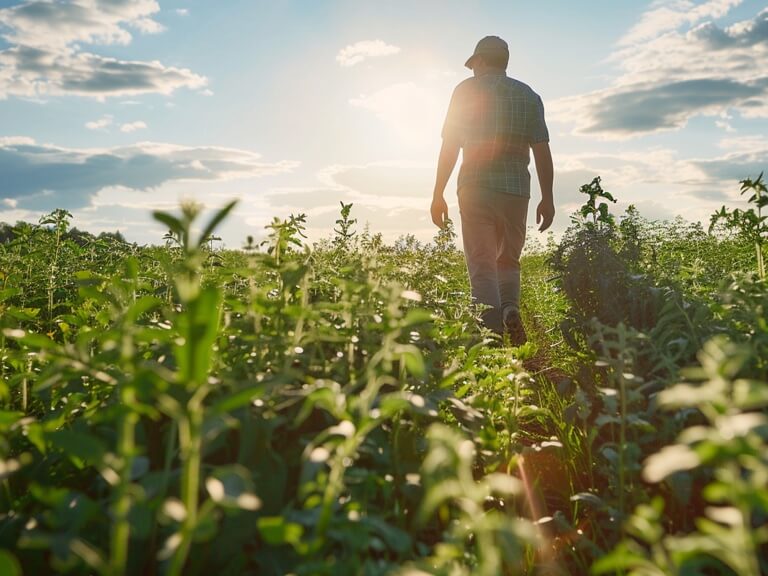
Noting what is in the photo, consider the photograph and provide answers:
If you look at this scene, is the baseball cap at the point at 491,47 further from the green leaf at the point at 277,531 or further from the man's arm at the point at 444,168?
the green leaf at the point at 277,531

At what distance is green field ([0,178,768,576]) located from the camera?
0.91m

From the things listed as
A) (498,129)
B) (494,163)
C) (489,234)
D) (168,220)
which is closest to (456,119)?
(498,129)

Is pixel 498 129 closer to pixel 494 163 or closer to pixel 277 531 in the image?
pixel 494 163

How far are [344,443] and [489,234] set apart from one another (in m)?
5.45

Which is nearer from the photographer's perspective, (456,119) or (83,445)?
(83,445)

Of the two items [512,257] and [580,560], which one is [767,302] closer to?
[580,560]

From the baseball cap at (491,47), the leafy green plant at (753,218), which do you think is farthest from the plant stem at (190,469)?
the baseball cap at (491,47)

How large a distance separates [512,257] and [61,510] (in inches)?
234

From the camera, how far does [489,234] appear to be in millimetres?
6508

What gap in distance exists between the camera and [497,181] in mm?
6332

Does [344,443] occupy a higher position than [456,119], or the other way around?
[456,119]

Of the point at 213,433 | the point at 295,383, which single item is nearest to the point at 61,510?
the point at 213,433

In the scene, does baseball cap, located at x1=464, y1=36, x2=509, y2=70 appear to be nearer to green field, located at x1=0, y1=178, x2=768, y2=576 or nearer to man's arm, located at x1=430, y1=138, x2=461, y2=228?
man's arm, located at x1=430, y1=138, x2=461, y2=228

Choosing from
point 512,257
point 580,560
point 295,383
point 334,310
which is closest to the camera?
point 295,383
